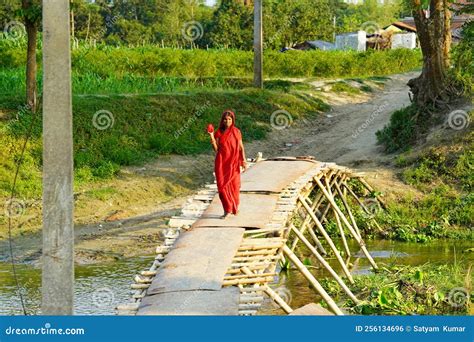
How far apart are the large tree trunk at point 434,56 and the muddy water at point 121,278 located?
580cm

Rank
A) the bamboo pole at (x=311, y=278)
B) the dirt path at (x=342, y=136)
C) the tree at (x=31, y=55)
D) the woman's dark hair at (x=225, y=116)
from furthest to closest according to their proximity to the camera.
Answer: the dirt path at (x=342, y=136) → the tree at (x=31, y=55) → the woman's dark hair at (x=225, y=116) → the bamboo pole at (x=311, y=278)

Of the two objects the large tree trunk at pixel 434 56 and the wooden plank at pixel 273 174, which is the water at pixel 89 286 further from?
the large tree trunk at pixel 434 56

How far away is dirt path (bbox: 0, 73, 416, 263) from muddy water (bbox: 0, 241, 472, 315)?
0.80 metres

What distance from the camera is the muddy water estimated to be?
12664 millimetres

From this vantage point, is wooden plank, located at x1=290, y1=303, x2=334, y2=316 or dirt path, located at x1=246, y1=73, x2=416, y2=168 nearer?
wooden plank, located at x1=290, y1=303, x2=334, y2=316

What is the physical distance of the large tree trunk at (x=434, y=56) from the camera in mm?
22609

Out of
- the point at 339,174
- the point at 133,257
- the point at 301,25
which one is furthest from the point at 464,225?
the point at 301,25

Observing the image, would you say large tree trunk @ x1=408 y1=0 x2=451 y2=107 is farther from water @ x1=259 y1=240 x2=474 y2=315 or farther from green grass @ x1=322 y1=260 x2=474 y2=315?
green grass @ x1=322 y1=260 x2=474 y2=315

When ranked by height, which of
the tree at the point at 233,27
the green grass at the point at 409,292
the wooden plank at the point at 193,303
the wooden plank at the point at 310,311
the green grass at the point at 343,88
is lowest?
the green grass at the point at 409,292

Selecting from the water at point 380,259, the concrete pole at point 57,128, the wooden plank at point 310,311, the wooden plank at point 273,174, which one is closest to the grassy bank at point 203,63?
the wooden plank at point 273,174

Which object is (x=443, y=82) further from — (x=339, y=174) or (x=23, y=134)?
(x=23, y=134)

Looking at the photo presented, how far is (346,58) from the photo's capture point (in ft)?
125

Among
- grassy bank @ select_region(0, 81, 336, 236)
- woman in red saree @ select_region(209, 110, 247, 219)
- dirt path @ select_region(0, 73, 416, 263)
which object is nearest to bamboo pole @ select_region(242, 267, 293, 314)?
woman in red saree @ select_region(209, 110, 247, 219)

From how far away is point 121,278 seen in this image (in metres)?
14.3
